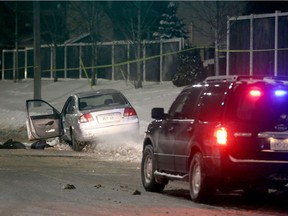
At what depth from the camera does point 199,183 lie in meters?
11.8

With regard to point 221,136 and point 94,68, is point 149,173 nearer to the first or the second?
point 221,136

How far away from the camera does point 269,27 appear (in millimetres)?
30328

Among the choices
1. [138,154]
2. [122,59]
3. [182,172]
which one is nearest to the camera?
[182,172]

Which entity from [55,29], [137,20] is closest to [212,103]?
[137,20]

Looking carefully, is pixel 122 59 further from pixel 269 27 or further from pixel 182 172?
pixel 182 172

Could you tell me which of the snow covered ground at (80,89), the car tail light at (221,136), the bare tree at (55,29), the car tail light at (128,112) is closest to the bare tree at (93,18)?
the snow covered ground at (80,89)

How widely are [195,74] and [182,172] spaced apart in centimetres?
2103

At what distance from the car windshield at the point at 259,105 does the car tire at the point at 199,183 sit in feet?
2.82

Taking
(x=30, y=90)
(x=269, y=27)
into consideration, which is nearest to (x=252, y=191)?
(x=269, y=27)

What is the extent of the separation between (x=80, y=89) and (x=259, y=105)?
104ft

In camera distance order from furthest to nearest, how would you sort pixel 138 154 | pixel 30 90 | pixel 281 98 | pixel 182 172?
pixel 30 90 < pixel 138 154 < pixel 182 172 < pixel 281 98

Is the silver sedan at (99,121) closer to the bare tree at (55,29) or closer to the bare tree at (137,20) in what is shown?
the bare tree at (137,20)

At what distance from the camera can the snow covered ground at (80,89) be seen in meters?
21.4

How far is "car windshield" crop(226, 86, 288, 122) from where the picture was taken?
11.5m
